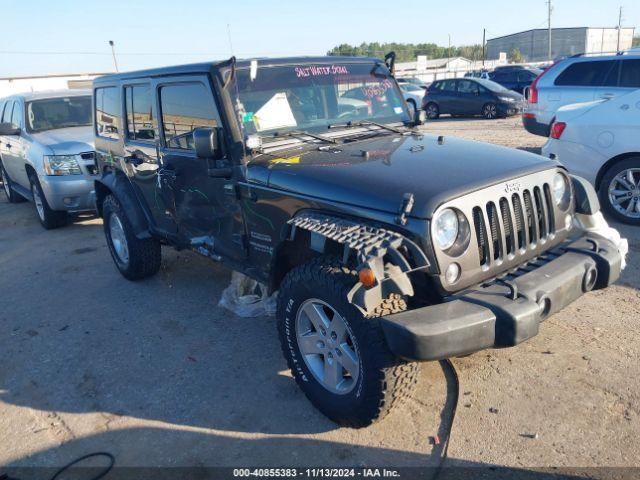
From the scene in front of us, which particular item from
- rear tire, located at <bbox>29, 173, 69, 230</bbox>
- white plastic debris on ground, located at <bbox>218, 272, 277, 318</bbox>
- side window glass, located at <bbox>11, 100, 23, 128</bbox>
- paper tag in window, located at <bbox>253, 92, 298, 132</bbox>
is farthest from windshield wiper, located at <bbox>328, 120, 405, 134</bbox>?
side window glass, located at <bbox>11, 100, 23, 128</bbox>

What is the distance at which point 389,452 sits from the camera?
2.92 m

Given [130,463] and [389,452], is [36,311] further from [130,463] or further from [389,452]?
[389,452]

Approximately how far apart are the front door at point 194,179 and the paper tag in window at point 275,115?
284 mm

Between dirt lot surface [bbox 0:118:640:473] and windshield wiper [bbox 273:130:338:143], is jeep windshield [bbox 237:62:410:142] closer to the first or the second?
windshield wiper [bbox 273:130:338:143]

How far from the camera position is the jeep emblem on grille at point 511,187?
304 centimetres

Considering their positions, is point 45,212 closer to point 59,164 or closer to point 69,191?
point 69,191

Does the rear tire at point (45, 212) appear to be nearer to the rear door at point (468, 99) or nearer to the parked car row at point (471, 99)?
the parked car row at point (471, 99)

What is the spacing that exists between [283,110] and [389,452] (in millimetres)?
2369

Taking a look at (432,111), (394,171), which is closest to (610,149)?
(394,171)

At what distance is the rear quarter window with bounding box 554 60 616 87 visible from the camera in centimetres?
947

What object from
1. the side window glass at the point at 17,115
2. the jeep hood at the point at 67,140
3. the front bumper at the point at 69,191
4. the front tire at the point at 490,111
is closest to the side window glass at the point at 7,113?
the side window glass at the point at 17,115

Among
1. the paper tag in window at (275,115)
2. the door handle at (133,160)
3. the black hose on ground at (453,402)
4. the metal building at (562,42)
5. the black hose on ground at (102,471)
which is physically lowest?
the black hose on ground at (453,402)

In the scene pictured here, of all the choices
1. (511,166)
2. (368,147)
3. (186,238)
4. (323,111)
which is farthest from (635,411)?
(186,238)

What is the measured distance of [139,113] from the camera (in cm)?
478
